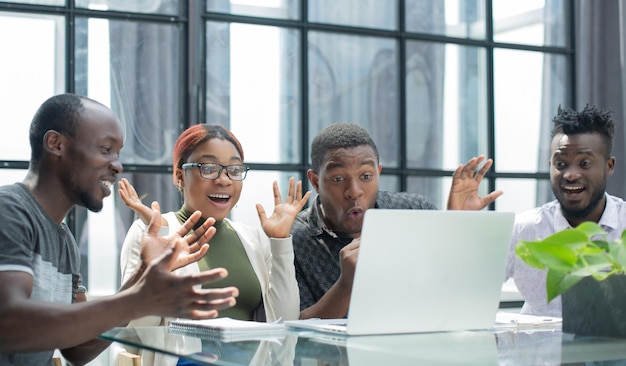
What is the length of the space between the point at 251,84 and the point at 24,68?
104 cm

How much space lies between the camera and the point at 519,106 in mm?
4875

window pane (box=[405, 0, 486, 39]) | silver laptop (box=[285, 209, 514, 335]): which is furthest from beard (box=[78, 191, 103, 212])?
window pane (box=[405, 0, 486, 39])

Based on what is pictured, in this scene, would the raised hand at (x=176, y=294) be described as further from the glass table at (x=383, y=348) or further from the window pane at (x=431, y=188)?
the window pane at (x=431, y=188)

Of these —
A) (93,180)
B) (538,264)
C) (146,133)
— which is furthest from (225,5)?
(538,264)

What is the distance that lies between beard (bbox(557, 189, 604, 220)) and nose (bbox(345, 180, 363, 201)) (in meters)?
0.81

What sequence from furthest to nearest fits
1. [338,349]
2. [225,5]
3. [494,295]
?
1. [225,5]
2. [494,295]
3. [338,349]

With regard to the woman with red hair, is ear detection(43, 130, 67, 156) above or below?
above

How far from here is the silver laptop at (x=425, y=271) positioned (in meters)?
1.93

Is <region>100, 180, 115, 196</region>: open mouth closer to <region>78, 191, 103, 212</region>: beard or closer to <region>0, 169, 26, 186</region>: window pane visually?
<region>78, 191, 103, 212</region>: beard

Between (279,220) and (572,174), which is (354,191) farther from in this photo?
(572,174)

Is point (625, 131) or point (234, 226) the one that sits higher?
point (625, 131)

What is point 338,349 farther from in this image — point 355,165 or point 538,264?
point 355,165

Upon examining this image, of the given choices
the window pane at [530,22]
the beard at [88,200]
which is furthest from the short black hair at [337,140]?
the window pane at [530,22]

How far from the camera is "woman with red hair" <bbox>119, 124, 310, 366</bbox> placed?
2.67 meters
